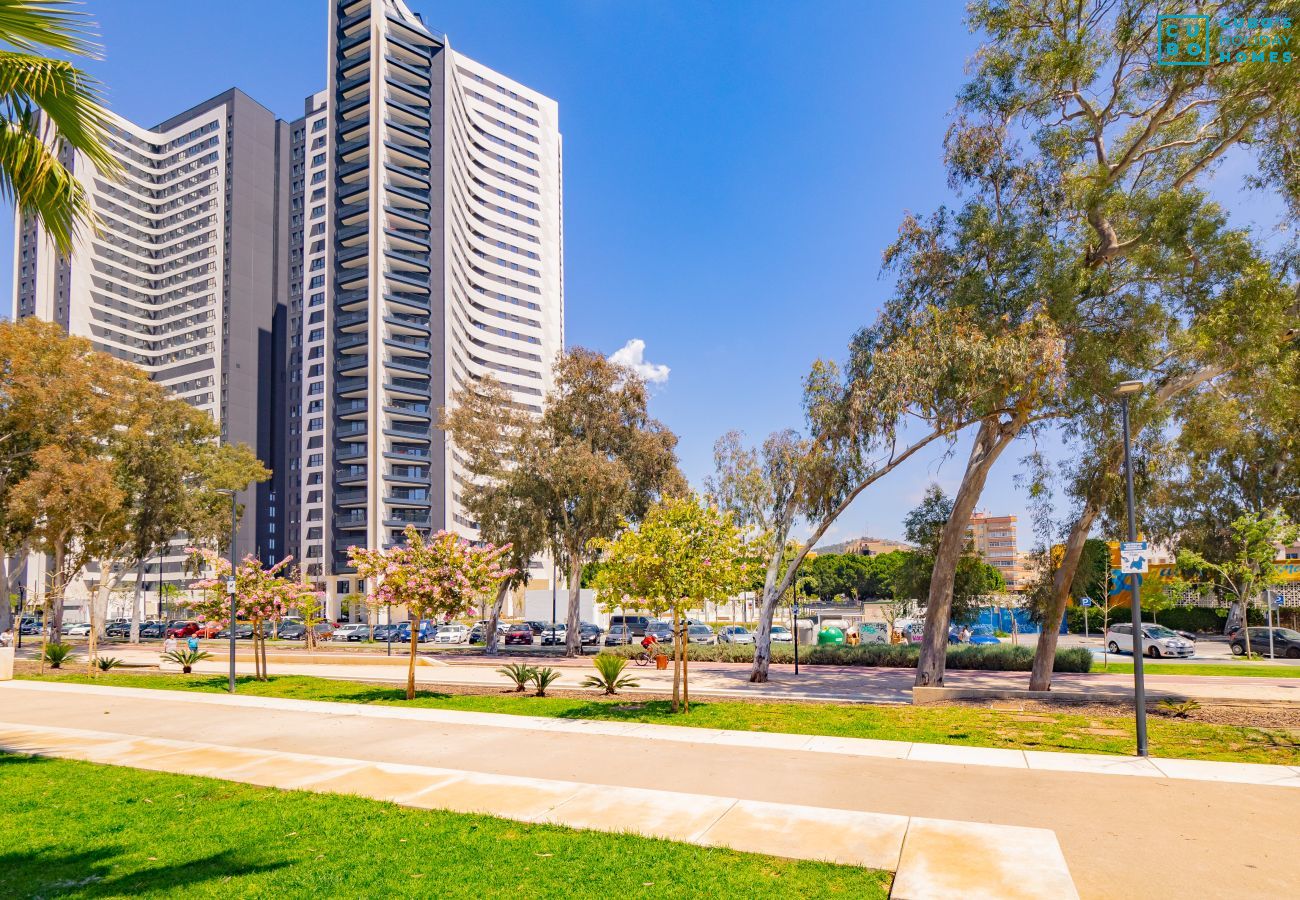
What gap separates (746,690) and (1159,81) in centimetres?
1865

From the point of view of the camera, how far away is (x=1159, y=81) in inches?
738

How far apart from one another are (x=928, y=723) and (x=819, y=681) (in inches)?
434

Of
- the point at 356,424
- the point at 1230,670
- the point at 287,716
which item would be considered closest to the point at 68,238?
the point at 287,716

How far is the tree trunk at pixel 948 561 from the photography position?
20703mm

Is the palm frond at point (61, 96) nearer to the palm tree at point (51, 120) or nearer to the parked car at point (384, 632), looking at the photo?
the palm tree at point (51, 120)

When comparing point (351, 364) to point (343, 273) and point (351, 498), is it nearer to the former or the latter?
point (343, 273)

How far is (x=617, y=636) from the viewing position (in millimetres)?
49500

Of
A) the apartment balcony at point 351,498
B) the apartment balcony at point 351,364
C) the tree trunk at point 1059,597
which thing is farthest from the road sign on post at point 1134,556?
the apartment balcony at point 351,364

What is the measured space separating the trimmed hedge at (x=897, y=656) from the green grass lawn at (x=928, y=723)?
472 inches

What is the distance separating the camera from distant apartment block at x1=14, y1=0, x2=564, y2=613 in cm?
8788

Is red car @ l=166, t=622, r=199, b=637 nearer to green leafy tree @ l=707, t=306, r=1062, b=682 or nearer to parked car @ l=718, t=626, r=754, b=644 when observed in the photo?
parked car @ l=718, t=626, r=754, b=644

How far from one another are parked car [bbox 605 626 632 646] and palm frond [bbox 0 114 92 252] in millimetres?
39789

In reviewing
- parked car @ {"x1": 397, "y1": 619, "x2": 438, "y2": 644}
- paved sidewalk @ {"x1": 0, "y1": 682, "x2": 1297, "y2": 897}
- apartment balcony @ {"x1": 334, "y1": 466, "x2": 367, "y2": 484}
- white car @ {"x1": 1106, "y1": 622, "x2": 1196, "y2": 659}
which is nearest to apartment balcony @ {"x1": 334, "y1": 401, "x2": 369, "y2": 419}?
apartment balcony @ {"x1": 334, "y1": 466, "x2": 367, "y2": 484}

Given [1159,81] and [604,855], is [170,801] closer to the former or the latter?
[604,855]
